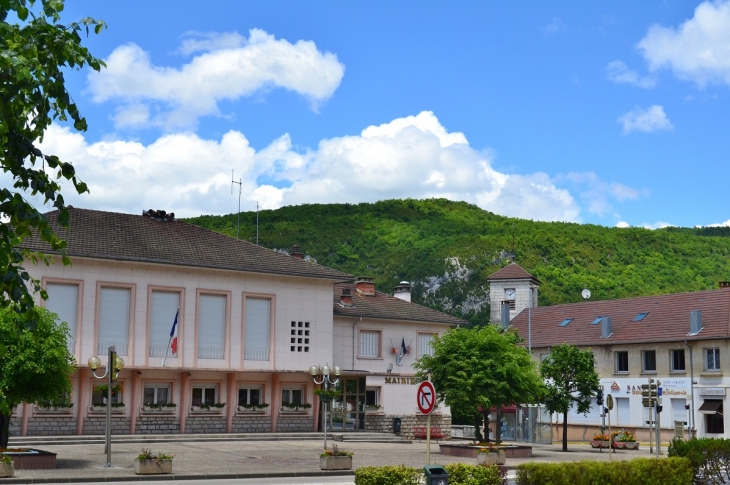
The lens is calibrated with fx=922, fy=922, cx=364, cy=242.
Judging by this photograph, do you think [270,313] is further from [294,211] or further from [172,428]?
[294,211]

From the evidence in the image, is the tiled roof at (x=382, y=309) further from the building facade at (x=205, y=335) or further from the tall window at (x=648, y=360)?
the tall window at (x=648, y=360)

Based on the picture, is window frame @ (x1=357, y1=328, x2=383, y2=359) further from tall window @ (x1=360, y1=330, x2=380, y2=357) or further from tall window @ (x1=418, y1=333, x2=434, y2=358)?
tall window @ (x1=418, y1=333, x2=434, y2=358)

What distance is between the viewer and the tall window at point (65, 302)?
38.5 metres

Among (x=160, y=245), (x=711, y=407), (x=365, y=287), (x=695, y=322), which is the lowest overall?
(x=711, y=407)

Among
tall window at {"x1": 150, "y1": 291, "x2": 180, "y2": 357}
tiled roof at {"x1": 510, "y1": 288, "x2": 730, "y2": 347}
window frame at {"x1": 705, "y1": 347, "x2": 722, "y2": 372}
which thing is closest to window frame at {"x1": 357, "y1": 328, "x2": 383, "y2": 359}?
tall window at {"x1": 150, "y1": 291, "x2": 180, "y2": 357}

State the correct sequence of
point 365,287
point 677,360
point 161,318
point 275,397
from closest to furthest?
point 161,318 → point 275,397 → point 365,287 → point 677,360

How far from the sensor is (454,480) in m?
17.4

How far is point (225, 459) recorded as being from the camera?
3041 centimetres

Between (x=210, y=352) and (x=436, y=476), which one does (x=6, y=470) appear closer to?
(x=436, y=476)

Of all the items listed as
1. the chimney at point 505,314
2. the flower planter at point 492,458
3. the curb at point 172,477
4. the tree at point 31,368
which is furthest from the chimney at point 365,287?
the tree at point 31,368

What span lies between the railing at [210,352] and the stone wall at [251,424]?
3.13 meters

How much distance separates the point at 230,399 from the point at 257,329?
11.5ft

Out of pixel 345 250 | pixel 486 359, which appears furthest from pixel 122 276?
pixel 345 250

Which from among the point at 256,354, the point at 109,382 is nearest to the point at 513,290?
the point at 256,354
